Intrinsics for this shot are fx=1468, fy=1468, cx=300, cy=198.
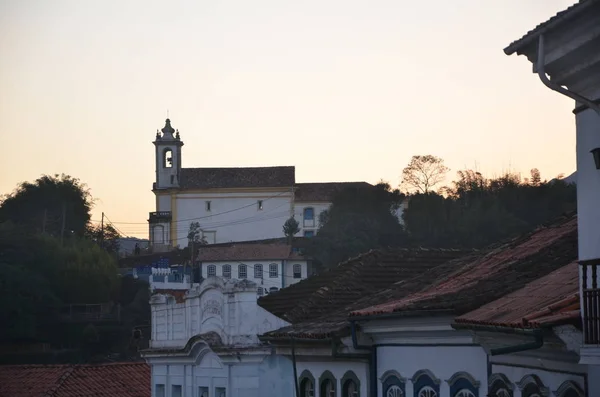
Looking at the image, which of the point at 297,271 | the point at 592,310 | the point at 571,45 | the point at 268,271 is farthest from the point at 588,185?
the point at 268,271

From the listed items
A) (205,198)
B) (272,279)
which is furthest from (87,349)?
(205,198)

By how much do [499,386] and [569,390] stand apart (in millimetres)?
2755

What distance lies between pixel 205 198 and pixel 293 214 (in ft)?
26.7

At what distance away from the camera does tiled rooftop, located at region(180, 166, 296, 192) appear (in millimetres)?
130375

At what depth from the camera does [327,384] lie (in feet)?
75.7

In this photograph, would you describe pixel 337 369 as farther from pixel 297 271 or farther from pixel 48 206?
pixel 48 206

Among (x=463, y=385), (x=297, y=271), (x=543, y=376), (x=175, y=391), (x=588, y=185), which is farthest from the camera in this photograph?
(x=297, y=271)

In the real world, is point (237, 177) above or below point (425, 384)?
above

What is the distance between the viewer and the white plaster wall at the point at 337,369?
20.8 meters

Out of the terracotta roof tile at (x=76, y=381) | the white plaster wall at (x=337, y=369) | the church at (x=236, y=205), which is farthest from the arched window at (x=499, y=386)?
the church at (x=236, y=205)

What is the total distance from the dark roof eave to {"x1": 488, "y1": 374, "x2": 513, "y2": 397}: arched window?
540cm

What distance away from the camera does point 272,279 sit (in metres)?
109

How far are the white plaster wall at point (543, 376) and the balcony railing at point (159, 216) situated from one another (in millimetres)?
114889

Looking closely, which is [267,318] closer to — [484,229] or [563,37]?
[563,37]
